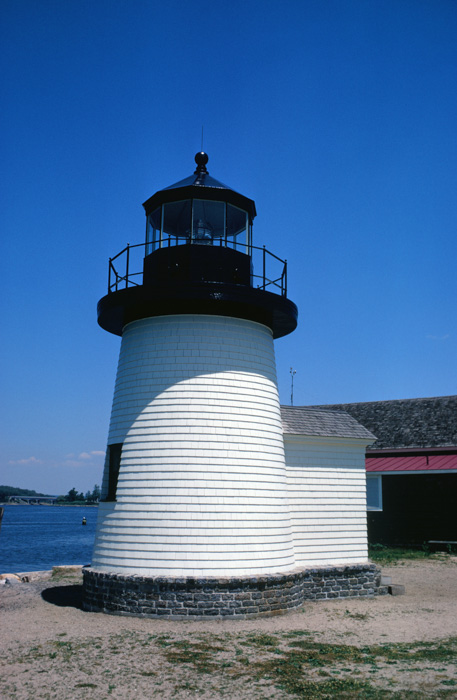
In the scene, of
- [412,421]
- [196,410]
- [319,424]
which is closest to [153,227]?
[196,410]

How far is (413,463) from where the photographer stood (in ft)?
79.0

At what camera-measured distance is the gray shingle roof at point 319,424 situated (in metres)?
14.5

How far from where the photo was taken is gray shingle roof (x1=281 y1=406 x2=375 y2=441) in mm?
14477

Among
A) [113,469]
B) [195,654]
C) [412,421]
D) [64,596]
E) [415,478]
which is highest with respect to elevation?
[412,421]

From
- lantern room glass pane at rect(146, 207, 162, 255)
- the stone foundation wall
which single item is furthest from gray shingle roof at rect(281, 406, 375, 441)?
lantern room glass pane at rect(146, 207, 162, 255)

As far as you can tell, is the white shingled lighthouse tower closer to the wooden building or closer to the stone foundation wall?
the stone foundation wall

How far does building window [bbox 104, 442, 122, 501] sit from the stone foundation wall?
1.48 metres

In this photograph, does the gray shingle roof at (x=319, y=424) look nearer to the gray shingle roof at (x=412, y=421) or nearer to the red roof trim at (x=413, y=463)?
the red roof trim at (x=413, y=463)

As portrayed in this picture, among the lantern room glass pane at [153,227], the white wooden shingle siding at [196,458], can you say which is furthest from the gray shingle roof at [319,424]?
the lantern room glass pane at [153,227]

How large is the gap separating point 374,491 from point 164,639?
55.1ft

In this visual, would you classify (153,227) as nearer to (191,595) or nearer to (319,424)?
(319,424)

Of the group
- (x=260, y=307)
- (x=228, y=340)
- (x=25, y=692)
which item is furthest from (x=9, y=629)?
(x=260, y=307)

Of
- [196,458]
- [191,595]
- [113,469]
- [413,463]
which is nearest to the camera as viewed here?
[191,595]

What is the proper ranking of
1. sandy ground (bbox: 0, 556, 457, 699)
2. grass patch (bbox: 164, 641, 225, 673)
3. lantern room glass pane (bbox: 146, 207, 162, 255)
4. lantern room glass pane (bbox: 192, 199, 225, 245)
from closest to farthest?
sandy ground (bbox: 0, 556, 457, 699) → grass patch (bbox: 164, 641, 225, 673) → lantern room glass pane (bbox: 192, 199, 225, 245) → lantern room glass pane (bbox: 146, 207, 162, 255)
